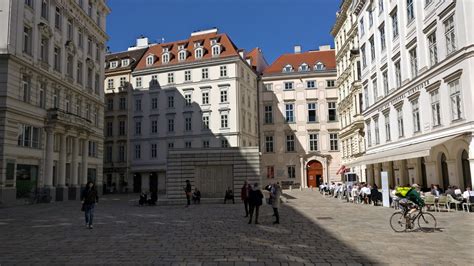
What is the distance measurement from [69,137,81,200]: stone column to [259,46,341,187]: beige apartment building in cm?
2844

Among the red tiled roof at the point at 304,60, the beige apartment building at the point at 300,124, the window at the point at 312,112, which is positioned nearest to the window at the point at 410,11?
the beige apartment building at the point at 300,124

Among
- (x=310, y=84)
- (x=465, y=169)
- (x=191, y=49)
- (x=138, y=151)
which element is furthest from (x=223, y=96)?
(x=465, y=169)

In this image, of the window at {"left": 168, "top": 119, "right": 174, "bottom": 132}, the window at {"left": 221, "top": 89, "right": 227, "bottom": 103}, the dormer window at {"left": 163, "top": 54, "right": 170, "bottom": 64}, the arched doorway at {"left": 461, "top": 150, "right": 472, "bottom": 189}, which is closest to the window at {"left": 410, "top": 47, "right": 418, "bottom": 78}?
the arched doorway at {"left": 461, "top": 150, "right": 472, "bottom": 189}

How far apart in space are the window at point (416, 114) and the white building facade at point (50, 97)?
1104 inches

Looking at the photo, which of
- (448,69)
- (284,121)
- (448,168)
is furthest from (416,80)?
(284,121)

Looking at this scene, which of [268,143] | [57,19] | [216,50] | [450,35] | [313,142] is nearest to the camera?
[450,35]

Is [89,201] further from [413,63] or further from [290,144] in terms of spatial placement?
[290,144]

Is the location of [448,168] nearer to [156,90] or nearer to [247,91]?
[247,91]

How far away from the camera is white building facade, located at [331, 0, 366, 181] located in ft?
140

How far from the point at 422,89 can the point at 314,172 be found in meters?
34.7

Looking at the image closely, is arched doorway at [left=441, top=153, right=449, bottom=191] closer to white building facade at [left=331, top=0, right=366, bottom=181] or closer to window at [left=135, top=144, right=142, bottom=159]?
white building facade at [left=331, top=0, right=366, bottom=181]

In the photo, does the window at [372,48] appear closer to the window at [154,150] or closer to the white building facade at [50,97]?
the white building facade at [50,97]

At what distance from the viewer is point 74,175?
39.8m

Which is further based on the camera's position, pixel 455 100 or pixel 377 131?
pixel 377 131
